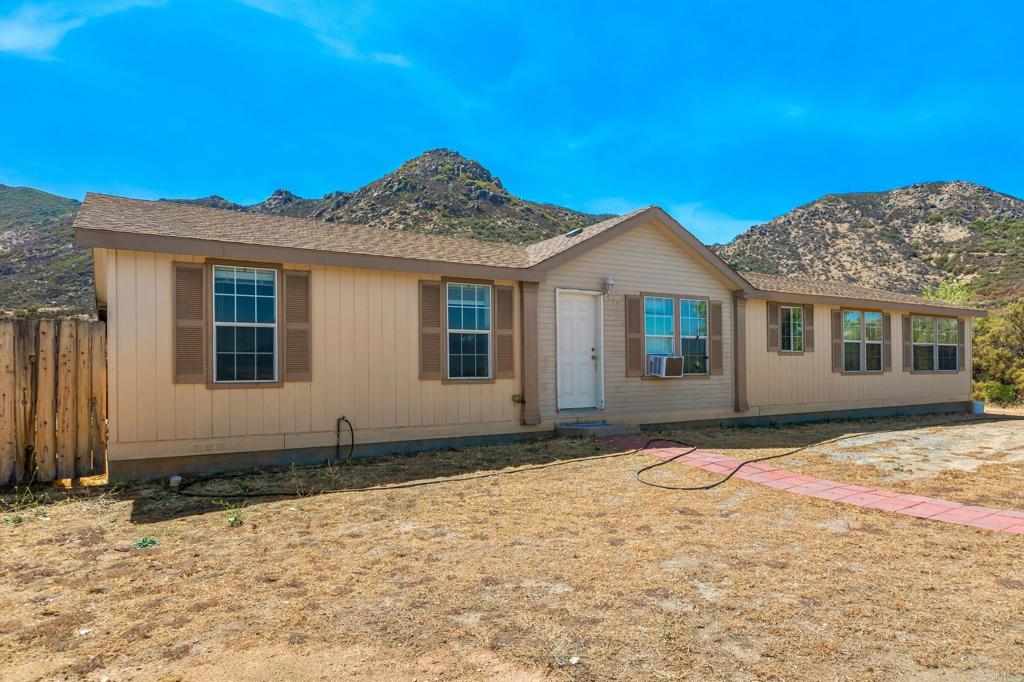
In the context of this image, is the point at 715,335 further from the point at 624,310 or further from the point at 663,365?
the point at 624,310

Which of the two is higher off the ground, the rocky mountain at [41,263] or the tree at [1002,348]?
the rocky mountain at [41,263]

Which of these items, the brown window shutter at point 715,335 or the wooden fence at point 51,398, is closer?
the wooden fence at point 51,398

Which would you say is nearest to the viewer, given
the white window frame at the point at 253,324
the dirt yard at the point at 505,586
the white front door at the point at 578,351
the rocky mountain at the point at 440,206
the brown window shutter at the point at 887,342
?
the dirt yard at the point at 505,586

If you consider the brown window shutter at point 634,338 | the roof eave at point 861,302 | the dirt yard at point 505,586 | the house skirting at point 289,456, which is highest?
the roof eave at point 861,302

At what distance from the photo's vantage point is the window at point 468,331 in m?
8.51

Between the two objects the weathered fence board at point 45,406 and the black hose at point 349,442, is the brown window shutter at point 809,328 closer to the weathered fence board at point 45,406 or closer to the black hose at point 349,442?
the black hose at point 349,442

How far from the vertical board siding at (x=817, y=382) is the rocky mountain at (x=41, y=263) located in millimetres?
24912

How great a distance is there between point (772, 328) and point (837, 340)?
2.08 metres

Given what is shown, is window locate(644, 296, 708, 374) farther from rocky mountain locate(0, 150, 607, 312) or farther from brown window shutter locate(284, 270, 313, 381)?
rocky mountain locate(0, 150, 607, 312)

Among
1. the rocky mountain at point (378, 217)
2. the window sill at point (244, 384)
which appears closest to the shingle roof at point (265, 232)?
the window sill at point (244, 384)

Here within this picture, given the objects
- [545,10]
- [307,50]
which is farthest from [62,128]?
[545,10]

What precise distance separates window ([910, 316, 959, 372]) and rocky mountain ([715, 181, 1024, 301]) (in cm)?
2299

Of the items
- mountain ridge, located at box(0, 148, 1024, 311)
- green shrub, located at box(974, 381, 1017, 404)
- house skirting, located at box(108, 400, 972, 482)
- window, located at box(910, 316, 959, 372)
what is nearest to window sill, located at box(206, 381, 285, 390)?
house skirting, located at box(108, 400, 972, 482)

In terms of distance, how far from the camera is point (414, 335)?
817 cm
